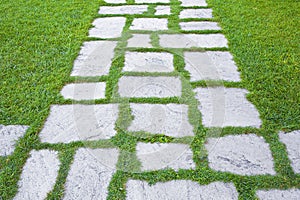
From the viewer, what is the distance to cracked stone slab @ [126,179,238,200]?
5.88ft

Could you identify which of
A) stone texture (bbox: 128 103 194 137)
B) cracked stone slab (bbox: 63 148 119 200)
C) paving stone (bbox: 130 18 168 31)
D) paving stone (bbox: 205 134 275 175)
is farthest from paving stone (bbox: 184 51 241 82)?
cracked stone slab (bbox: 63 148 119 200)

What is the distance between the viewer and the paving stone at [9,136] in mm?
2082

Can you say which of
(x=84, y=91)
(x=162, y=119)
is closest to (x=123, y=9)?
(x=84, y=91)

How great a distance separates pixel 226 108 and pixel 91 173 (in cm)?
105

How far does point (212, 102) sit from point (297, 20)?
6.02ft

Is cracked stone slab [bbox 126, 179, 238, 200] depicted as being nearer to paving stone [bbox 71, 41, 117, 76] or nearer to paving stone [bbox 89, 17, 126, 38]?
paving stone [bbox 71, 41, 117, 76]

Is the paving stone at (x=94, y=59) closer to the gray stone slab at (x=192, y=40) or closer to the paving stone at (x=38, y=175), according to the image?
the gray stone slab at (x=192, y=40)

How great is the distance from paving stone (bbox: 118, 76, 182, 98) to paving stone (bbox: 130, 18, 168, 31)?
95 cm

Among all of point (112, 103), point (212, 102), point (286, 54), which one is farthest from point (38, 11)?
point (286, 54)

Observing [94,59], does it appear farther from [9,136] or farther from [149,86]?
[9,136]

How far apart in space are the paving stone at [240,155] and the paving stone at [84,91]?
0.92m

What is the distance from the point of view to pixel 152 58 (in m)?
3.02

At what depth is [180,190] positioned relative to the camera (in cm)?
183

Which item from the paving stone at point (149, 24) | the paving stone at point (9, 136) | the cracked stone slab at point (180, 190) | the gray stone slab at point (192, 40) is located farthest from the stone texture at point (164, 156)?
the paving stone at point (149, 24)
